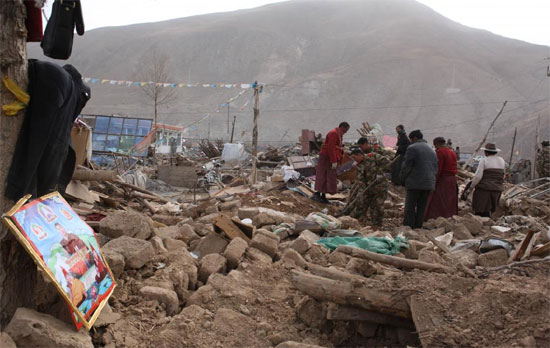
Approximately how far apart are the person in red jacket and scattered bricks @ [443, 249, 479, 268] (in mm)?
4595

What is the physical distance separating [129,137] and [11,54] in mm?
17426

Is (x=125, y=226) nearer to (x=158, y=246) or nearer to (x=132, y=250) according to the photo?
(x=158, y=246)

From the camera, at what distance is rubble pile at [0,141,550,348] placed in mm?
2621

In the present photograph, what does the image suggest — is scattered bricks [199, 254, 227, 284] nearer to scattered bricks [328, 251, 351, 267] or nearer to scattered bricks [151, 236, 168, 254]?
scattered bricks [151, 236, 168, 254]

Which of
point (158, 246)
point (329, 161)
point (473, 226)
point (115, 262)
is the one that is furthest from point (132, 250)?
point (329, 161)

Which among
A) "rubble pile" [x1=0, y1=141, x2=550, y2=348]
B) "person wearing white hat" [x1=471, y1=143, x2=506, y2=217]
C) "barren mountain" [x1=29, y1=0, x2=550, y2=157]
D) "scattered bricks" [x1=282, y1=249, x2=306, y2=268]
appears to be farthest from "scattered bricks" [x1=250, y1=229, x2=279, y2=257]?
"barren mountain" [x1=29, y1=0, x2=550, y2=157]

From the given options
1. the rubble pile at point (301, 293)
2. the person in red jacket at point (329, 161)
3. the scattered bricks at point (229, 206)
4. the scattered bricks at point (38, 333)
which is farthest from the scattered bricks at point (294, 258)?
the person in red jacket at point (329, 161)

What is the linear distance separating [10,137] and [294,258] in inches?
109

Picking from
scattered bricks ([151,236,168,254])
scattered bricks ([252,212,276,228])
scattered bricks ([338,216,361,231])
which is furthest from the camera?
scattered bricks ([338,216,361,231])

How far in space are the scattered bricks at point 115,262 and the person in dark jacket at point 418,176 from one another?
473 cm

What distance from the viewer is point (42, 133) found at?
2771mm

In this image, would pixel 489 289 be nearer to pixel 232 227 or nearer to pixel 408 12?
pixel 232 227

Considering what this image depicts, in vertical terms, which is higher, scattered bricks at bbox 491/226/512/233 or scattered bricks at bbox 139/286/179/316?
scattered bricks at bbox 139/286/179/316

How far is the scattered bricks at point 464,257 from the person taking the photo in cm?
434
